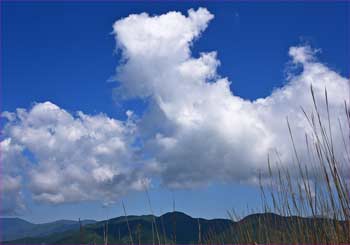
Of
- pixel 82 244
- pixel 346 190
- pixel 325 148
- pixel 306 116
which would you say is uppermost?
pixel 306 116

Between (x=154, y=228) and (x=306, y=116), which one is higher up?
(x=306, y=116)

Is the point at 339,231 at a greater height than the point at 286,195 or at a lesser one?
lesser

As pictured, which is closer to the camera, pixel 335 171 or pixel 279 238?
pixel 335 171

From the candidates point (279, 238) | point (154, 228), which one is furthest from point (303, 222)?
point (154, 228)

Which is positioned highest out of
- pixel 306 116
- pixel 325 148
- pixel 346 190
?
pixel 306 116

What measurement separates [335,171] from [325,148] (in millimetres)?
357

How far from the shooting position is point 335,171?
4191mm

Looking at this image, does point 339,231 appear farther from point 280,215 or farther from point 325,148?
point 280,215

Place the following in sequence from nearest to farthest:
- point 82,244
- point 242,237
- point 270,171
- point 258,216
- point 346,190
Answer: point 82,244 < point 346,190 < point 242,237 < point 270,171 < point 258,216

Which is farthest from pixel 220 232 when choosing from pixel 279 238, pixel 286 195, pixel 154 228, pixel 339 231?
pixel 339 231

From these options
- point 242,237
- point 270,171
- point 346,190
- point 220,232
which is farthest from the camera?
point 220,232

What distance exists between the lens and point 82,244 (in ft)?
9.67

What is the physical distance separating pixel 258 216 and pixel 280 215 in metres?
1.00

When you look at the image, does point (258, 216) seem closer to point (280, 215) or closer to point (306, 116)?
point (280, 215)
